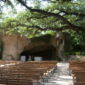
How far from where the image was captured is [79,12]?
58.1 ft

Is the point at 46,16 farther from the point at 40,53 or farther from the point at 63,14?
the point at 40,53

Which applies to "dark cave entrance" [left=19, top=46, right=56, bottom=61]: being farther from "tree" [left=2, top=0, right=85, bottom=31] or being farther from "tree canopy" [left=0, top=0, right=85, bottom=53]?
"tree" [left=2, top=0, right=85, bottom=31]

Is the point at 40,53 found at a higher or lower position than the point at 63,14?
lower

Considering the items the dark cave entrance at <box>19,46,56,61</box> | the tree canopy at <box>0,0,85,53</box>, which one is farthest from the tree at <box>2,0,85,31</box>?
the dark cave entrance at <box>19,46,56,61</box>

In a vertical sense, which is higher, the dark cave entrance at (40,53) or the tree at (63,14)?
the tree at (63,14)

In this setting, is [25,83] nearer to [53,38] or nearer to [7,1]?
[7,1]

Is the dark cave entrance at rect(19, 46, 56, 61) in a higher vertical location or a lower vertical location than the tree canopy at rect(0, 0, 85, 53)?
lower

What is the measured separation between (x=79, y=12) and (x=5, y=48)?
17.3 m

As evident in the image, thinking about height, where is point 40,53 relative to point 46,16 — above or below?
below

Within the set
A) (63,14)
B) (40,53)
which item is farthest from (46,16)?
(40,53)

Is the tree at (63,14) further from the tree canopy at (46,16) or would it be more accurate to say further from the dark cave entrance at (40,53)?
the dark cave entrance at (40,53)

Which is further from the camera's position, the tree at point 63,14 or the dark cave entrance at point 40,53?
the dark cave entrance at point 40,53

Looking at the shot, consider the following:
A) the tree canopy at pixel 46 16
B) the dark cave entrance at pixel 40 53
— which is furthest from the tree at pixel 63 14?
the dark cave entrance at pixel 40 53

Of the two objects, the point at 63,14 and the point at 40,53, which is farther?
the point at 40,53
